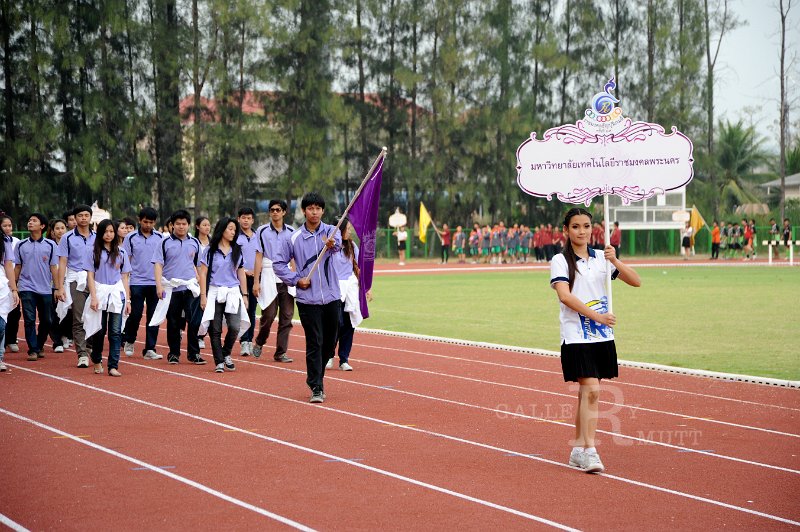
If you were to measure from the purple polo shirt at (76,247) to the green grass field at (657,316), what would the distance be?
19.2 feet

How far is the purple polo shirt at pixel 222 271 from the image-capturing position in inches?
547

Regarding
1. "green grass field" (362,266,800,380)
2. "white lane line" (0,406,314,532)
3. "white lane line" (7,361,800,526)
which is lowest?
"green grass field" (362,266,800,380)

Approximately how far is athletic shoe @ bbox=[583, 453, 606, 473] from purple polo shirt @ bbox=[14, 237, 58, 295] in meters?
10.1

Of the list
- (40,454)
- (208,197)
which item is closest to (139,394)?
(40,454)

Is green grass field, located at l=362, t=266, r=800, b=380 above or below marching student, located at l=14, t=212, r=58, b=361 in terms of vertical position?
below

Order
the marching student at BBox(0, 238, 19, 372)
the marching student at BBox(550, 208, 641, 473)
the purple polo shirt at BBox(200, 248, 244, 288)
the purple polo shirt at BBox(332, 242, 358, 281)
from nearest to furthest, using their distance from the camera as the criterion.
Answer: the marching student at BBox(550, 208, 641, 473) → the purple polo shirt at BBox(332, 242, 358, 281) → the marching student at BBox(0, 238, 19, 372) → the purple polo shirt at BBox(200, 248, 244, 288)

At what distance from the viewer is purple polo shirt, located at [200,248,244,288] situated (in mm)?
13883

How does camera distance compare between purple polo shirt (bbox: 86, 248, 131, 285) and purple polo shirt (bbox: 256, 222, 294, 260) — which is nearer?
purple polo shirt (bbox: 86, 248, 131, 285)

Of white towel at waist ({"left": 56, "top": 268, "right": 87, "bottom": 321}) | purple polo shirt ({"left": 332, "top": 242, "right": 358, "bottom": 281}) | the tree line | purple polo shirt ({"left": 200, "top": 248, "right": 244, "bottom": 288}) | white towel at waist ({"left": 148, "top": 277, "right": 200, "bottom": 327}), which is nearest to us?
purple polo shirt ({"left": 332, "top": 242, "right": 358, "bottom": 281})

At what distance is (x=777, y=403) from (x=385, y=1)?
175 ft

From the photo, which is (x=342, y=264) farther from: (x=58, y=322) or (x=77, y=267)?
(x=58, y=322)

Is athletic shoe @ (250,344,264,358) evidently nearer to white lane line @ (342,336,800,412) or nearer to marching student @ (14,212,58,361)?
white lane line @ (342,336,800,412)

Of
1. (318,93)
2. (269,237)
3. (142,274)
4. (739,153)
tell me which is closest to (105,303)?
(142,274)

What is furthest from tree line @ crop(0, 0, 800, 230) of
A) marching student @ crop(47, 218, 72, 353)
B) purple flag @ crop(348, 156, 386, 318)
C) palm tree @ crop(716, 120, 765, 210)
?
purple flag @ crop(348, 156, 386, 318)
